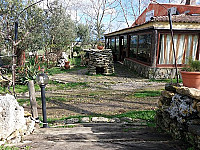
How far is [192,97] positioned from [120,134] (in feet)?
4.07

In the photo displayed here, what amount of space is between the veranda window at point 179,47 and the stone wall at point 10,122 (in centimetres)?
805

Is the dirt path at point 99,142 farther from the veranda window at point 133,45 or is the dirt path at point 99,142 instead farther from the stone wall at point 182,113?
the veranda window at point 133,45

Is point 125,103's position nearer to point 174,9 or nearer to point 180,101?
point 180,101

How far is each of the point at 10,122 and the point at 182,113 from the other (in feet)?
8.24

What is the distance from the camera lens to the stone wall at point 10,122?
7.50ft

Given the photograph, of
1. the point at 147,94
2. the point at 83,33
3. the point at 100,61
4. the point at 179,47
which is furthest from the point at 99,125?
the point at 83,33

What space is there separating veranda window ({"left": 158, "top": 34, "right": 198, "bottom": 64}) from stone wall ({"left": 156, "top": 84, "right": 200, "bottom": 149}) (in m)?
6.38

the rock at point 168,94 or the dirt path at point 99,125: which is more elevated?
the rock at point 168,94

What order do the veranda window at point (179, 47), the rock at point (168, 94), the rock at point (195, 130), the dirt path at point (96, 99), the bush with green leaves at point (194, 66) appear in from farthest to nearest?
the veranda window at point (179, 47) → the dirt path at point (96, 99) → the bush with green leaves at point (194, 66) → the rock at point (168, 94) → the rock at point (195, 130)

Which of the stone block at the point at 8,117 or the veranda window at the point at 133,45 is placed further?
the veranda window at the point at 133,45

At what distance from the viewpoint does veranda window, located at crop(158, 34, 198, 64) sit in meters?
8.95

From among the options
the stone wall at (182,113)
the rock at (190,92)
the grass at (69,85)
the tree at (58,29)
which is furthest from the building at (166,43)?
the tree at (58,29)

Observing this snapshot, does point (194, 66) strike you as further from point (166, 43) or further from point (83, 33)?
point (83, 33)

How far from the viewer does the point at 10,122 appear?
2.35 meters
